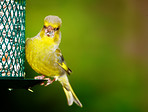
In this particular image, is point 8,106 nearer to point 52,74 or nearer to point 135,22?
point 52,74

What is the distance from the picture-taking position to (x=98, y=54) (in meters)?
8.07

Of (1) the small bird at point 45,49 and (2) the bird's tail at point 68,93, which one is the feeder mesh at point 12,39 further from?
(2) the bird's tail at point 68,93

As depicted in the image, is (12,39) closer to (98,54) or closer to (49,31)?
(49,31)

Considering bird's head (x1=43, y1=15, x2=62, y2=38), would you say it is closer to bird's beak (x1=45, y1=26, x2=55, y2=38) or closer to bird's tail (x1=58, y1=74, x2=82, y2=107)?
bird's beak (x1=45, y1=26, x2=55, y2=38)

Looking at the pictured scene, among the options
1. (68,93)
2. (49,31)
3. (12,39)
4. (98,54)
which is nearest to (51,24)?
(49,31)

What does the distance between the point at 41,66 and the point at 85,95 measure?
85.5 inches

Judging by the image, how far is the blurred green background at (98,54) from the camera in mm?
7680

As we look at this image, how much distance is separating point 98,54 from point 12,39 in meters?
2.80

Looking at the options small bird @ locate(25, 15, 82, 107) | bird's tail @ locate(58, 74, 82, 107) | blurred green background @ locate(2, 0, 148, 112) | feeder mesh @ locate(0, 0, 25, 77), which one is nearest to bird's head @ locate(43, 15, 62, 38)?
small bird @ locate(25, 15, 82, 107)

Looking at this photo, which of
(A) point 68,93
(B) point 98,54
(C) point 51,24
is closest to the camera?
(C) point 51,24

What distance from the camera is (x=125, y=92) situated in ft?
26.8

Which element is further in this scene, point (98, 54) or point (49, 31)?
point (98, 54)

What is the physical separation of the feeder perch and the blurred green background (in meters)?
1.61

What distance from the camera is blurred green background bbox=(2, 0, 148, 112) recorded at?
7680mm
